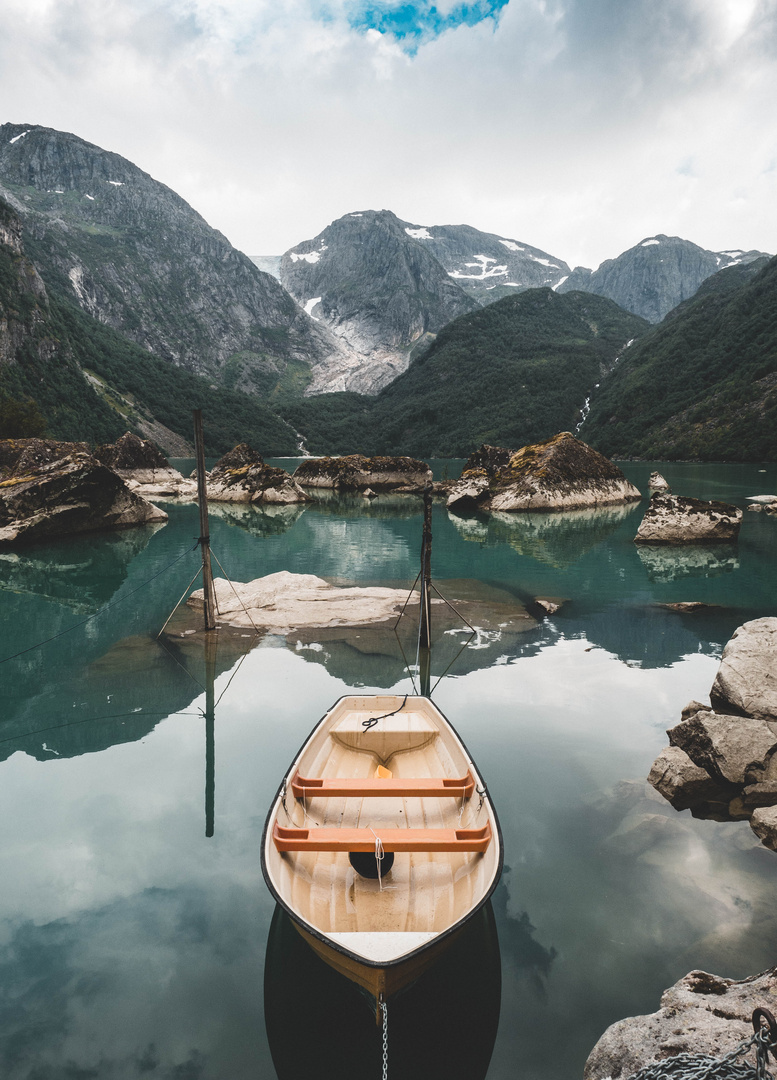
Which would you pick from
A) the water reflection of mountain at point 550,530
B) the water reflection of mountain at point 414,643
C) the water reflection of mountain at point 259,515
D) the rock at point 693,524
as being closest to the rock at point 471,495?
the water reflection of mountain at point 550,530

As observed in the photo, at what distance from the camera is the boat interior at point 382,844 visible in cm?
488

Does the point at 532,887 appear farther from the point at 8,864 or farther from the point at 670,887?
the point at 8,864

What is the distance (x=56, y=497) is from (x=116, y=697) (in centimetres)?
2539

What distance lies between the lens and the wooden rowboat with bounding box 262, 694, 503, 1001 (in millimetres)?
4246

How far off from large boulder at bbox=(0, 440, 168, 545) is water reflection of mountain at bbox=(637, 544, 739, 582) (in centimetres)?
3128

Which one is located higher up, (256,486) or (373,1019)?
(373,1019)

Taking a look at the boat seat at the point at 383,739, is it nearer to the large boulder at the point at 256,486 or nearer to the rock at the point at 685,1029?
the rock at the point at 685,1029

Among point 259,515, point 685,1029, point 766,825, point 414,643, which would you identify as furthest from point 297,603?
point 259,515

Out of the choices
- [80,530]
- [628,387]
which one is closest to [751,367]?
[628,387]

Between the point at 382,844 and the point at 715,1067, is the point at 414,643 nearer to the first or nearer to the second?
the point at 382,844

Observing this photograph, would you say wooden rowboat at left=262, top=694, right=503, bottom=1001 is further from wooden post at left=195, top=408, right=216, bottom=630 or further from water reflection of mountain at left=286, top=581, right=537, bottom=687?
wooden post at left=195, top=408, right=216, bottom=630

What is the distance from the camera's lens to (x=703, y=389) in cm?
11850

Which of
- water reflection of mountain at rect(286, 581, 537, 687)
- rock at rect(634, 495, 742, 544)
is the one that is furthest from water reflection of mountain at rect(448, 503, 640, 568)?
water reflection of mountain at rect(286, 581, 537, 687)

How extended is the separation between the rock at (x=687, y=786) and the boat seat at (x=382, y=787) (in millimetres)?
3610
